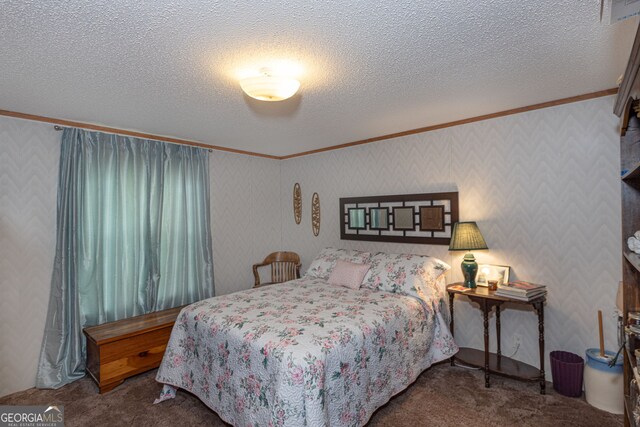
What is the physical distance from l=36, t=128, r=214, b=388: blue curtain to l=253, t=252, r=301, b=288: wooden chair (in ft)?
3.11

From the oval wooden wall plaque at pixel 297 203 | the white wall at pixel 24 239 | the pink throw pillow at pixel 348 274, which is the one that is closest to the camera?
the white wall at pixel 24 239

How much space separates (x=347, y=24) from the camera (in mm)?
1579

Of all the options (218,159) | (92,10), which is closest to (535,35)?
(92,10)

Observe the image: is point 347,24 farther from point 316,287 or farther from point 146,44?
point 316,287

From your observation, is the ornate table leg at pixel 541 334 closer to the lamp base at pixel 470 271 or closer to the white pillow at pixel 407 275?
the lamp base at pixel 470 271

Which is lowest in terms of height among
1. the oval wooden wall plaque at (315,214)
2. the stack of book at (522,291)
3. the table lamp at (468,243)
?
the stack of book at (522,291)

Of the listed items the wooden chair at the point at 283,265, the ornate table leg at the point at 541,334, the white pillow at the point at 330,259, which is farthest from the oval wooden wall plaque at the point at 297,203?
the ornate table leg at the point at 541,334

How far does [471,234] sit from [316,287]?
155cm

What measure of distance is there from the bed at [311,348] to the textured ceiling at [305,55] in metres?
1.64

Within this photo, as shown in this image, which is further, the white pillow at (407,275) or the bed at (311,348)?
the white pillow at (407,275)

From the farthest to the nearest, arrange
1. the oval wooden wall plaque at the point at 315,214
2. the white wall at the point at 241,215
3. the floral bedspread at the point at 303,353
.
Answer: the oval wooden wall plaque at the point at 315,214, the white wall at the point at 241,215, the floral bedspread at the point at 303,353

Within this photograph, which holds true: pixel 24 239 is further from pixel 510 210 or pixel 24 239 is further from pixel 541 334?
pixel 541 334

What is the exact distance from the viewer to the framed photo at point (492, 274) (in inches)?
115

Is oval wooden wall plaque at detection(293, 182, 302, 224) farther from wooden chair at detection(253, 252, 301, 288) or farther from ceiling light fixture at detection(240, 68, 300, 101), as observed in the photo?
ceiling light fixture at detection(240, 68, 300, 101)
